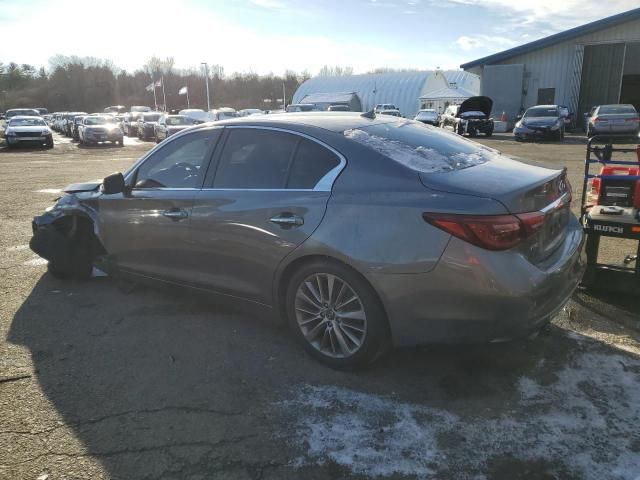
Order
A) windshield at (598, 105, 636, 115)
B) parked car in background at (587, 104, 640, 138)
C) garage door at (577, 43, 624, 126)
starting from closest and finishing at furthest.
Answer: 1. parked car in background at (587, 104, 640, 138)
2. windshield at (598, 105, 636, 115)
3. garage door at (577, 43, 624, 126)

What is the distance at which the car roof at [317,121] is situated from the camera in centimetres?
364

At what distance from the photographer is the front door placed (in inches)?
159

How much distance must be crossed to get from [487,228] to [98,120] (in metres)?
29.2

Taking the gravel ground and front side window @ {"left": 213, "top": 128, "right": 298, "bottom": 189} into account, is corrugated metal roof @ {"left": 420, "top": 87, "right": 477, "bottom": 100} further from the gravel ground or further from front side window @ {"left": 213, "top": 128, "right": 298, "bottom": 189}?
front side window @ {"left": 213, "top": 128, "right": 298, "bottom": 189}

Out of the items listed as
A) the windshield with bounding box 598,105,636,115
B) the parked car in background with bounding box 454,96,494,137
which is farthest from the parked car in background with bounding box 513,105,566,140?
the parked car in background with bounding box 454,96,494,137

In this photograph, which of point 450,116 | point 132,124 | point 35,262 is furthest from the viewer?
point 132,124

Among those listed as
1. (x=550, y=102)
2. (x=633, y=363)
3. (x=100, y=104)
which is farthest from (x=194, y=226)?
(x=100, y=104)

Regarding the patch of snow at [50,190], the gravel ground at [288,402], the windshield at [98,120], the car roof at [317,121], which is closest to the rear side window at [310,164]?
the car roof at [317,121]

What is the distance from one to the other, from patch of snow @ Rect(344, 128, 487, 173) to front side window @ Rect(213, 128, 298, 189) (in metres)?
0.48

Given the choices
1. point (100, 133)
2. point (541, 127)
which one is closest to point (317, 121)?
point (541, 127)

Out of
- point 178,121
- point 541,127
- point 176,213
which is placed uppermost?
point 178,121

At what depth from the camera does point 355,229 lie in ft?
10.1

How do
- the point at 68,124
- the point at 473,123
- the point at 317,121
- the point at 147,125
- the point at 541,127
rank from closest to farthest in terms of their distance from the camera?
the point at 317,121
the point at 541,127
the point at 473,123
the point at 147,125
the point at 68,124

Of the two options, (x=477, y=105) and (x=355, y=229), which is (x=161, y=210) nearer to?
(x=355, y=229)
